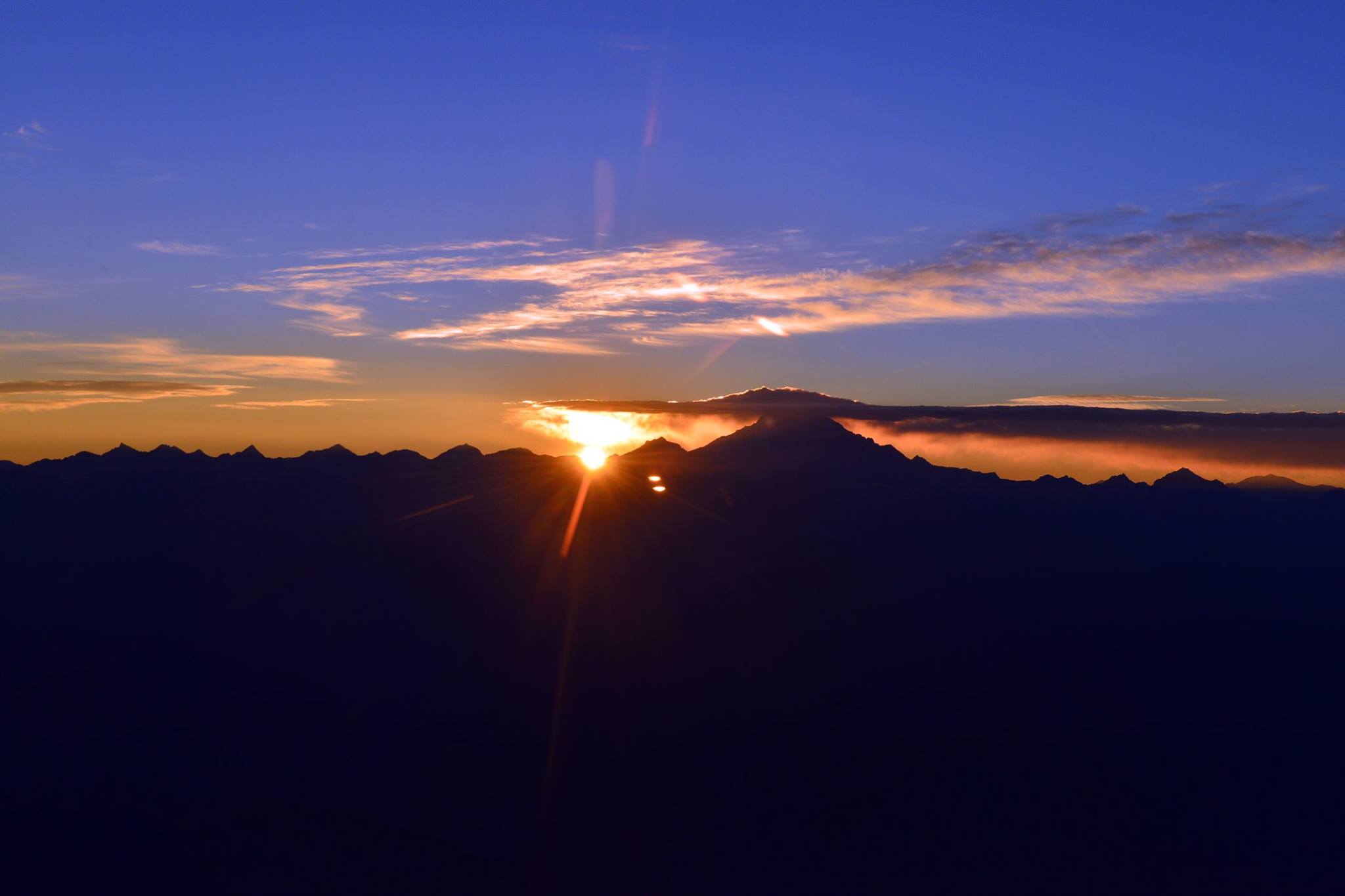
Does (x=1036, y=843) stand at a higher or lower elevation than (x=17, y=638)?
lower

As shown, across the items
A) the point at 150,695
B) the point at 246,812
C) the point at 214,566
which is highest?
the point at 214,566

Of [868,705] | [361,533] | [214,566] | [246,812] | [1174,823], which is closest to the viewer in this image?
[246,812]

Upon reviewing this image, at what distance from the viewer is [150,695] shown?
14450 centimetres

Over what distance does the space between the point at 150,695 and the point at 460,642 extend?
4633 centimetres

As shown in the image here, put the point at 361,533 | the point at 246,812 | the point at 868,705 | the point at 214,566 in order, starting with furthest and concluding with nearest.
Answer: the point at 361,533, the point at 214,566, the point at 868,705, the point at 246,812

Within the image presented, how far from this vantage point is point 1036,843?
133 metres

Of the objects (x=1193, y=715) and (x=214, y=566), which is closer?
(x=1193, y=715)

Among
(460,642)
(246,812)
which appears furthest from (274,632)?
(246,812)

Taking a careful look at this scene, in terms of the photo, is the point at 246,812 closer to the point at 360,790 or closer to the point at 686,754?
the point at 360,790

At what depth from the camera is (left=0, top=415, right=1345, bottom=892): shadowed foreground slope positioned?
124000mm

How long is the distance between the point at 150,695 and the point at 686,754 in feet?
266

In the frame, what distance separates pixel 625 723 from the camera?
150875mm

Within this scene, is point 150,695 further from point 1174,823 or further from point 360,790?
point 1174,823

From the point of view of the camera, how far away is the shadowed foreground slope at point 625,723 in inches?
4882
